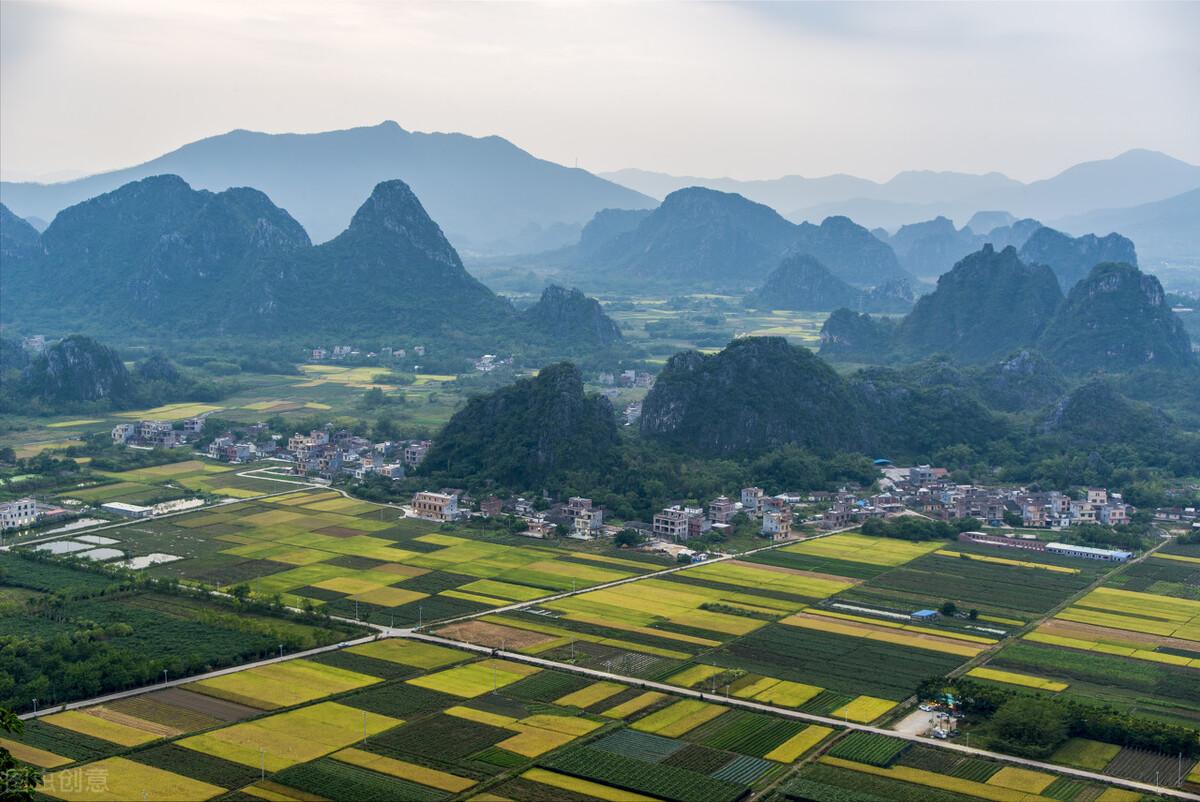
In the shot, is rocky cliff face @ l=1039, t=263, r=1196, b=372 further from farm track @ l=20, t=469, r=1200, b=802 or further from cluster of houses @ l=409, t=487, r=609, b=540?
cluster of houses @ l=409, t=487, r=609, b=540

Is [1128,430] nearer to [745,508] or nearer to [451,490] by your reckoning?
[745,508]

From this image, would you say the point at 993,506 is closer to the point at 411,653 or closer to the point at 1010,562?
the point at 1010,562

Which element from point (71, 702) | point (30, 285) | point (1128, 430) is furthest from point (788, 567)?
point (30, 285)

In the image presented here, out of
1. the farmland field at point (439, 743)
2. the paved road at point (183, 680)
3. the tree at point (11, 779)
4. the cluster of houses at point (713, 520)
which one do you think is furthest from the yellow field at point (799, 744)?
the cluster of houses at point (713, 520)

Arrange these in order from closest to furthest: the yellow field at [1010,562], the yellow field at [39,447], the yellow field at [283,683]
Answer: the yellow field at [283,683], the yellow field at [1010,562], the yellow field at [39,447]

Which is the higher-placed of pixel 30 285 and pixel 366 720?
pixel 30 285

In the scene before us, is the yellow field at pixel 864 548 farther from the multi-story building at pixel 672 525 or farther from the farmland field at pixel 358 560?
the farmland field at pixel 358 560
